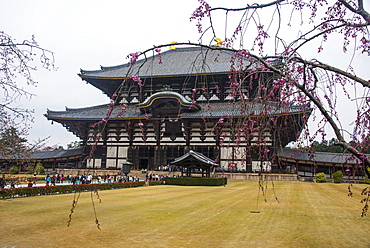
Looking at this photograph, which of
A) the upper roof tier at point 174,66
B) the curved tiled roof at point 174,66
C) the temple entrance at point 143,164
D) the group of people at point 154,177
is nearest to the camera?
the group of people at point 154,177

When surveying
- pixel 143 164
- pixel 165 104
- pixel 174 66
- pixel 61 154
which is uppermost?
pixel 174 66

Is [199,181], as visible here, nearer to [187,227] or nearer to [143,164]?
[143,164]

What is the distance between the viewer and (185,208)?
14.2 meters

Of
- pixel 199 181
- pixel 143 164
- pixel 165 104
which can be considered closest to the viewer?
pixel 199 181

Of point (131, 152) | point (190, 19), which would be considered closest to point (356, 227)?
point (190, 19)

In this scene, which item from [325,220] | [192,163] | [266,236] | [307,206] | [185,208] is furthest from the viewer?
[192,163]

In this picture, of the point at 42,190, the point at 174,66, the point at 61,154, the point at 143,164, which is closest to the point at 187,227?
the point at 42,190

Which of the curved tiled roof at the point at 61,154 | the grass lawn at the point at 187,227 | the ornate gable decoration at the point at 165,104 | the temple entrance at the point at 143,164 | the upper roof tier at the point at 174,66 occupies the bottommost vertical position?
the grass lawn at the point at 187,227

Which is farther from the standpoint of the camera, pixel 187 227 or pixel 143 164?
pixel 143 164

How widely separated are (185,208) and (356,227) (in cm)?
693

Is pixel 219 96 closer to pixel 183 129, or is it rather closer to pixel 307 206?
pixel 183 129

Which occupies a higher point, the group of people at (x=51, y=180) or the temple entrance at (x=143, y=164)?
the temple entrance at (x=143, y=164)

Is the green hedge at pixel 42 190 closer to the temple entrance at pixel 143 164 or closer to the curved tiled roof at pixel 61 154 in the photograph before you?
the temple entrance at pixel 143 164

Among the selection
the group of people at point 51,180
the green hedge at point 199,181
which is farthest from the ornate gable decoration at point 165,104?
the group of people at point 51,180
